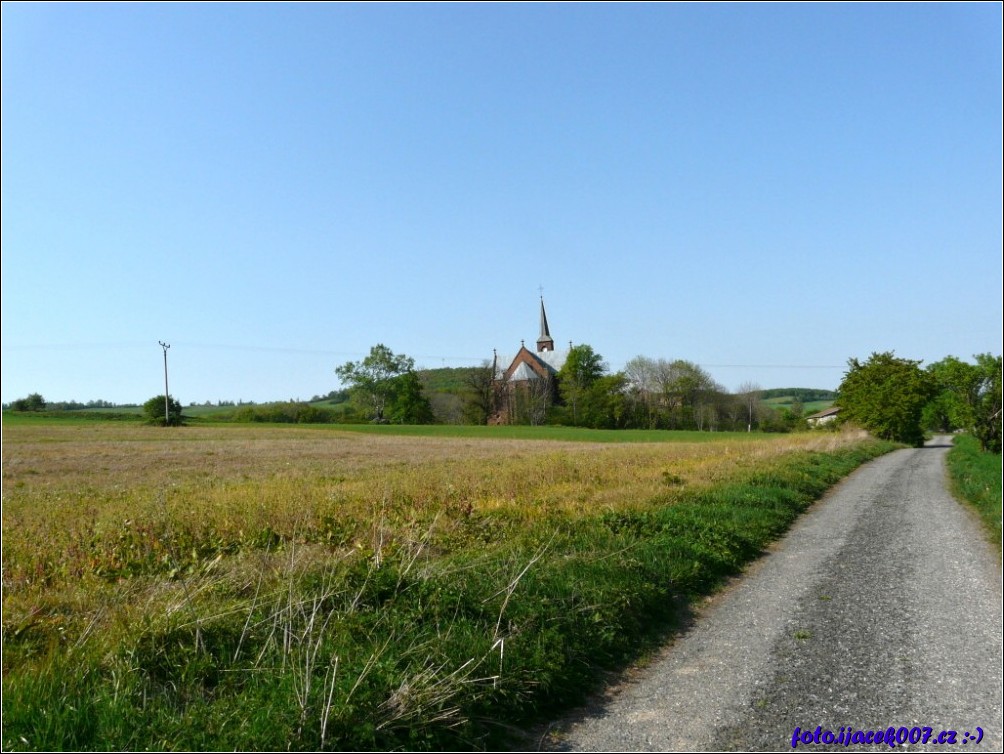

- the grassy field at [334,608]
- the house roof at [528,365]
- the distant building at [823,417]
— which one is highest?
the house roof at [528,365]

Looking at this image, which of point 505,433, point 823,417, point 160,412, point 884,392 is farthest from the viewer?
point 505,433

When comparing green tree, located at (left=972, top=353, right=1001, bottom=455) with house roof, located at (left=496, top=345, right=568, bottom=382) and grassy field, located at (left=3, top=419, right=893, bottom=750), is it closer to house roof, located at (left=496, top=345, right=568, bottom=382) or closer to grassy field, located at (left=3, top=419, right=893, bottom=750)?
grassy field, located at (left=3, top=419, right=893, bottom=750)

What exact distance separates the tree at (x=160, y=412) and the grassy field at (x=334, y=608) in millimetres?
38260

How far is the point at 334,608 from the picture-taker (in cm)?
651

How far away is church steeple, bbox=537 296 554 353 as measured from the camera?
435 feet

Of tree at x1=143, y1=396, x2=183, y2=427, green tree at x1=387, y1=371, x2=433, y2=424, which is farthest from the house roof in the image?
tree at x1=143, y1=396, x2=183, y2=427

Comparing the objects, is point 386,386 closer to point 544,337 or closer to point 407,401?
point 407,401

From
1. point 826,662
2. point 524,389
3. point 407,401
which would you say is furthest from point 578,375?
point 826,662

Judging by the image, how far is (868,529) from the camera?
13336mm

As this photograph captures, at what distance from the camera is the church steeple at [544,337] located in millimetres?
132625

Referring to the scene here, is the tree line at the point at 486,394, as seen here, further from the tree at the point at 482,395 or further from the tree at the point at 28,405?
the tree at the point at 28,405

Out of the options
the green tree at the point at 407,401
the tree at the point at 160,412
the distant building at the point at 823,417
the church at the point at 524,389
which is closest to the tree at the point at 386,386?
the green tree at the point at 407,401

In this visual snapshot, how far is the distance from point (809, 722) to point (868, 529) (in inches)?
372

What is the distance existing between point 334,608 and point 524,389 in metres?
98.0
